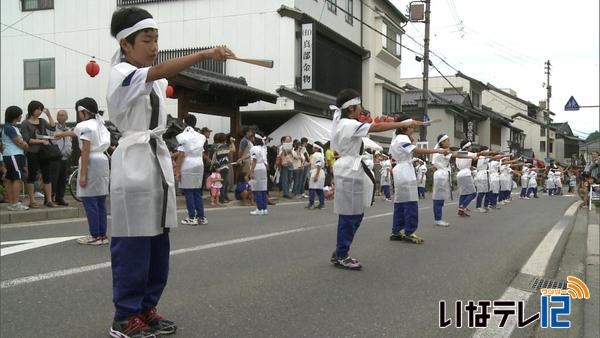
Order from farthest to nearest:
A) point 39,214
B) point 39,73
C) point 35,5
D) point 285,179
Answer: point 35,5 → point 39,73 → point 285,179 → point 39,214

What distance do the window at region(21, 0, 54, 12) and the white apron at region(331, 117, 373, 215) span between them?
73.7 ft

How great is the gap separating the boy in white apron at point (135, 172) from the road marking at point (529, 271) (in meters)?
2.42

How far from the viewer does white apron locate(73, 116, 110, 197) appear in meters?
6.69

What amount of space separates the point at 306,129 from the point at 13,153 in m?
13.1

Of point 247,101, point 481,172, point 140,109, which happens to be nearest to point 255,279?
point 140,109

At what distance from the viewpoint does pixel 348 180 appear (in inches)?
237

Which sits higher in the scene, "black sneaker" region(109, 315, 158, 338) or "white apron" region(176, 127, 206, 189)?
"white apron" region(176, 127, 206, 189)

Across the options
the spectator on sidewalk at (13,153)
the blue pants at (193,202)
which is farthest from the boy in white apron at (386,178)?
the spectator on sidewalk at (13,153)

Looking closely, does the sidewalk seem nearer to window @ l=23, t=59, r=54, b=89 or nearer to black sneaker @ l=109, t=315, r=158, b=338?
black sneaker @ l=109, t=315, r=158, b=338

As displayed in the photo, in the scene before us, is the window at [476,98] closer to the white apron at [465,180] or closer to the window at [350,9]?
the window at [350,9]

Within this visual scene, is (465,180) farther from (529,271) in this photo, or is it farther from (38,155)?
(38,155)

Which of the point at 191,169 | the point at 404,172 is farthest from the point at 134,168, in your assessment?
the point at 191,169

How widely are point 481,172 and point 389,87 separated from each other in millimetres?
17100

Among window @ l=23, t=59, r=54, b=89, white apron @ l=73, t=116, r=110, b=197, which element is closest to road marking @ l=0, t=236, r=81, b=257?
white apron @ l=73, t=116, r=110, b=197
